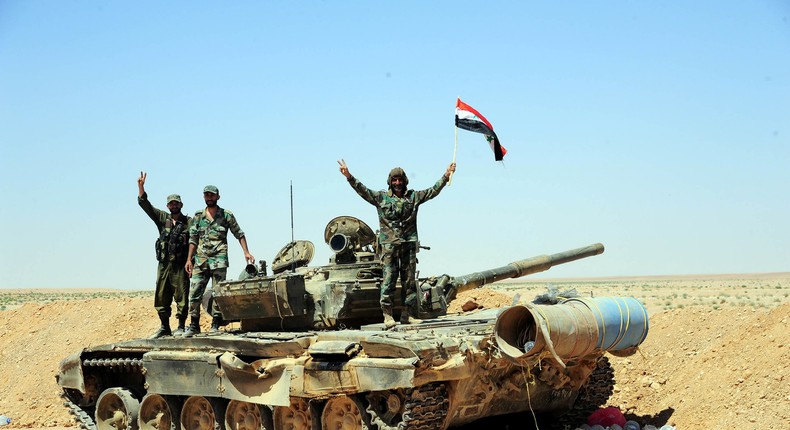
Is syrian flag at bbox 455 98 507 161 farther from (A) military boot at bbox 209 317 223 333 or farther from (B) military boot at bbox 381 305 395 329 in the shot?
(A) military boot at bbox 209 317 223 333

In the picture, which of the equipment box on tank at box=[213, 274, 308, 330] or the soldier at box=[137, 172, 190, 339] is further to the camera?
the soldier at box=[137, 172, 190, 339]

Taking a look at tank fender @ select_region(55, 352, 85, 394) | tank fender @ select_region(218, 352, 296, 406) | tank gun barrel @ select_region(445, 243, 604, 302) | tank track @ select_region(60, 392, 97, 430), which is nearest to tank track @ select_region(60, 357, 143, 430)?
tank track @ select_region(60, 392, 97, 430)

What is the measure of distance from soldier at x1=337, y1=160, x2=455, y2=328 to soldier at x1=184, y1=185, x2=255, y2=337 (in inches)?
98.1

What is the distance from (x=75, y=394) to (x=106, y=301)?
35.4 ft

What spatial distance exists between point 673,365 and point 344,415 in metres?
6.92

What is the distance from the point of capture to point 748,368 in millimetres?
14305

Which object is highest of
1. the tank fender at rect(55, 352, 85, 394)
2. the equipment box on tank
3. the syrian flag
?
the syrian flag

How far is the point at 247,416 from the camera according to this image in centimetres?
1377

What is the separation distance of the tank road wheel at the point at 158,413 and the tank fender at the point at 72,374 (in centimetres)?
133

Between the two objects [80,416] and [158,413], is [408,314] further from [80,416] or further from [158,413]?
[80,416]

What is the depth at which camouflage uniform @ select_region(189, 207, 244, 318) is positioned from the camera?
47.8 ft

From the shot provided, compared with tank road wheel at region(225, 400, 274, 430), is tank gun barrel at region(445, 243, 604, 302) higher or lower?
higher

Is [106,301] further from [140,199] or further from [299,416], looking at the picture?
[299,416]

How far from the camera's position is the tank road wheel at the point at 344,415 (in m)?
12.0
